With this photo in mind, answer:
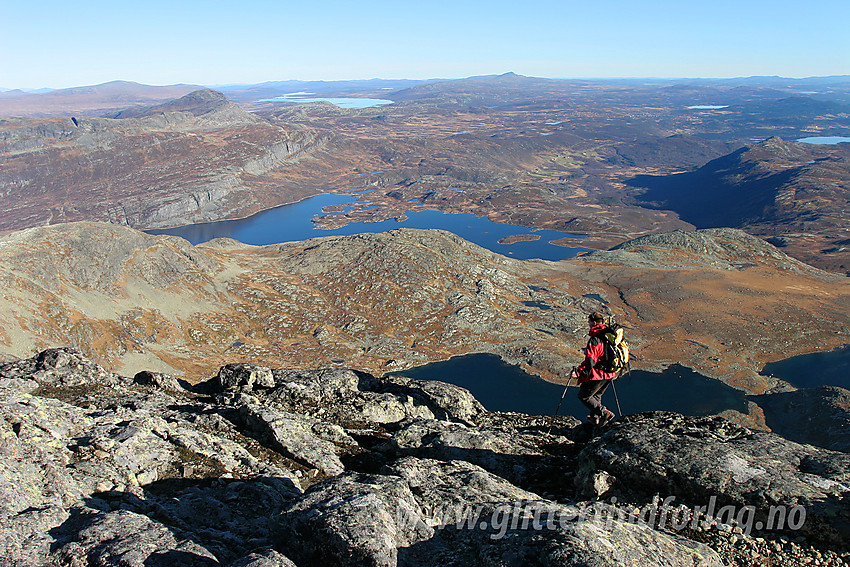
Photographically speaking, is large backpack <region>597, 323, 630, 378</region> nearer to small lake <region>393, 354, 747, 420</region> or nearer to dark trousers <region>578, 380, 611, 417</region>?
dark trousers <region>578, 380, 611, 417</region>

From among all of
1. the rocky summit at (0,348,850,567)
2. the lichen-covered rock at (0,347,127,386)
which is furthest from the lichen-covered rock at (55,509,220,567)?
the lichen-covered rock at (0,347,127,386)

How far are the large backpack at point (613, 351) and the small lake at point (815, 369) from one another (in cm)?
6992

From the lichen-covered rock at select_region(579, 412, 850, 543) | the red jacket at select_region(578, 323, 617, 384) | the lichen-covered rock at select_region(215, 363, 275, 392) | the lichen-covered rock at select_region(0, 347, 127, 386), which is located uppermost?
the red jacket at select_region(578, 323, 617, 384)

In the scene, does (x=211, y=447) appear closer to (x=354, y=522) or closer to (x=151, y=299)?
(x=354, y=522)

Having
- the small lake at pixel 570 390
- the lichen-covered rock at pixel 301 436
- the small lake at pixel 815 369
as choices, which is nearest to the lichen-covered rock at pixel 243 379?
the lichen-covered rock at pixel 301 436

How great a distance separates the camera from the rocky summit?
9094mm

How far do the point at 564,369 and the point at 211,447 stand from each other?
61.0m

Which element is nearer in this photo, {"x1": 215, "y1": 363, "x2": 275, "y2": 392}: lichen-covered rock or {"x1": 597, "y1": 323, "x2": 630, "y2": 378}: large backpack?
{"x1": 597, "y1": 323, "x2": 630, "y2": 378}: large backpack

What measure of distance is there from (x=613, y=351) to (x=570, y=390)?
175 ft

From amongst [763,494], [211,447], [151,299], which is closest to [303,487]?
[211,447]

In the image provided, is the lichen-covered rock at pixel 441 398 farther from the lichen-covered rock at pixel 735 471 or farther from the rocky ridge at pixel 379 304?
the rocky ridge at pixel 379 304

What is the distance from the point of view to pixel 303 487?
14.2 metres

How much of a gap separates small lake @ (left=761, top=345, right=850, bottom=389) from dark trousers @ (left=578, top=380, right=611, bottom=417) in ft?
227

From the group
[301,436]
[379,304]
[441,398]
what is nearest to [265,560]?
[301,436]
